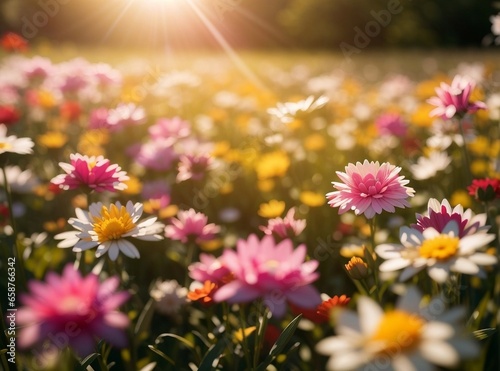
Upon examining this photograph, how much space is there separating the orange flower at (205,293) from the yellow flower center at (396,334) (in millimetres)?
549

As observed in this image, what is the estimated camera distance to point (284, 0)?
2186 cm

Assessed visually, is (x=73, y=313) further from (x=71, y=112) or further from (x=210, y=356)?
(x=71, y=112)

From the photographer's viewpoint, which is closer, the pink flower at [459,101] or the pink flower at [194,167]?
the pink flower at [459,101]

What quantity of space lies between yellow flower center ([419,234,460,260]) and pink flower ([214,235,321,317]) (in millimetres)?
192

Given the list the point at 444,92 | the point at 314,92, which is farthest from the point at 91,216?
the point at 314,92

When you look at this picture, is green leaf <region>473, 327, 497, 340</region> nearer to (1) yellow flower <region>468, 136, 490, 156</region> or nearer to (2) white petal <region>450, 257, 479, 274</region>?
(2) white petal <region>450, 257, 479, 274</region>

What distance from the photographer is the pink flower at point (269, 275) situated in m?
0.69

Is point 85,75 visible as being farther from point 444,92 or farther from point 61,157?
point 444,92

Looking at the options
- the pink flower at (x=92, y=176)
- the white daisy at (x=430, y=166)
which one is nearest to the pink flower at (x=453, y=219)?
the pink flower at (x=92, y=176)

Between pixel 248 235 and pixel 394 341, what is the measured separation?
5.43 feet

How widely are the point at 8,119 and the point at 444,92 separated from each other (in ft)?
6.15

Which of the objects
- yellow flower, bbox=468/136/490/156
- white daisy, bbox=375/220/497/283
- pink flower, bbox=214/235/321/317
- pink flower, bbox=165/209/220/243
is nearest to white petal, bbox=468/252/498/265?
white daisy, bbox=375/220/497/283

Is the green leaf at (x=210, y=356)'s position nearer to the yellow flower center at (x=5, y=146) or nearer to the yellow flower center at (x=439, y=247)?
the yellow flower center at (x=439, y=247)

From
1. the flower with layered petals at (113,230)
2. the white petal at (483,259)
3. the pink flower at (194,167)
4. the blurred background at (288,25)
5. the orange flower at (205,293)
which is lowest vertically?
the blurred background at (288,25)
